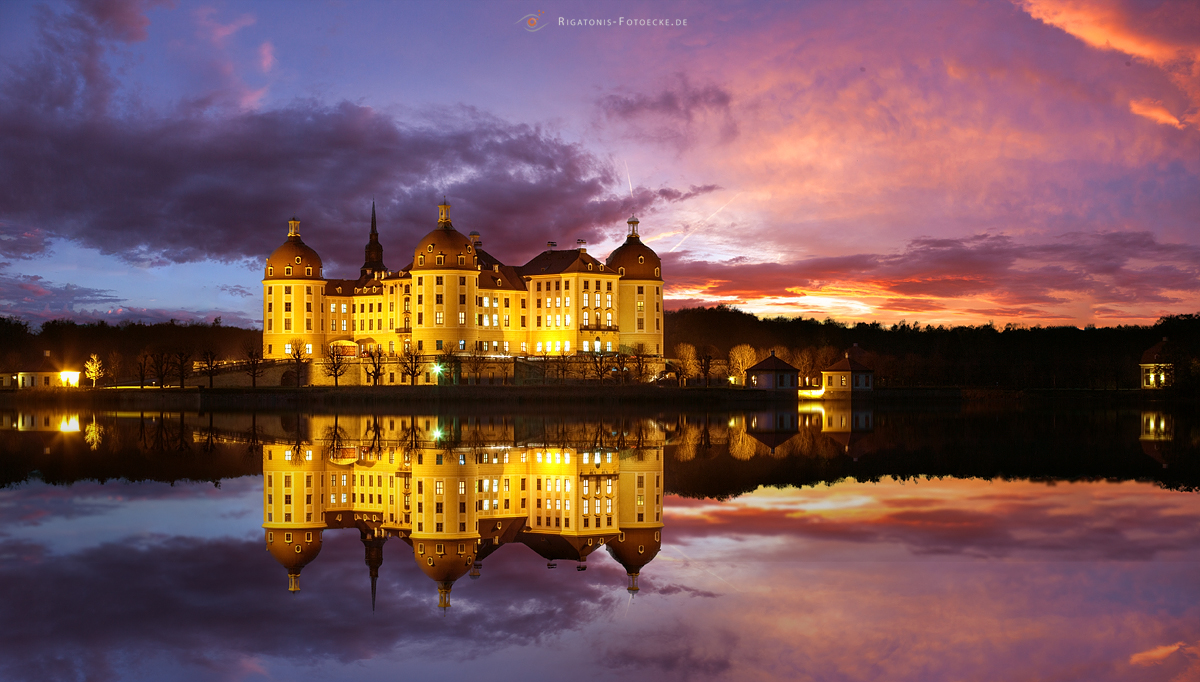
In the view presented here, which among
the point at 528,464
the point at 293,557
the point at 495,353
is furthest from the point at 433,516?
the point at 495,353

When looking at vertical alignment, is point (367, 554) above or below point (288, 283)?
below

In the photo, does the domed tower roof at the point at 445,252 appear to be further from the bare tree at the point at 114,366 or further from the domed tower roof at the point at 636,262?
the bare tree at the point at 114,366

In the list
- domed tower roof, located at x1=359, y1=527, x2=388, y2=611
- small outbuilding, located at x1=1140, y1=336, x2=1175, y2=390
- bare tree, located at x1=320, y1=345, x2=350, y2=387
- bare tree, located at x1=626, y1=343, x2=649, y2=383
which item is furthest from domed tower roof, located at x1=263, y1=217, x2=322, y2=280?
small outbuilding, located at x1=1140, y1=336, x2=1175, y2=390

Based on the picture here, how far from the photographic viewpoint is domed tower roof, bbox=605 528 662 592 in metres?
9.57

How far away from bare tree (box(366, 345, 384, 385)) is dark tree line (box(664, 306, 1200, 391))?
3894 cm

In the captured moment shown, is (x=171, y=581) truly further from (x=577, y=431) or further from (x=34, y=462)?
(x=577, y=431)

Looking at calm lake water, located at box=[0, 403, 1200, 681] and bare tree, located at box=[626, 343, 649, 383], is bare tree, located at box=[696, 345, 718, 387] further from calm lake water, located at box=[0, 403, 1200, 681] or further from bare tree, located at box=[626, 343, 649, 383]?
calm lake water, located at box=[0, 403, 1200, 681]

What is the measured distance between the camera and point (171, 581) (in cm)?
904

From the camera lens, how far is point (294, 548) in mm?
10305

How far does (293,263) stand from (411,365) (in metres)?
20.9

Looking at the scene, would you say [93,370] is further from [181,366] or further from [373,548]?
[373,548]

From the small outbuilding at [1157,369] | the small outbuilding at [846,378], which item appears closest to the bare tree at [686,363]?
the small outbuilding at [846,378]

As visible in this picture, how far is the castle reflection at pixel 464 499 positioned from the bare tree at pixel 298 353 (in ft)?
150

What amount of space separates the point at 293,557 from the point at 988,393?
254 ft
